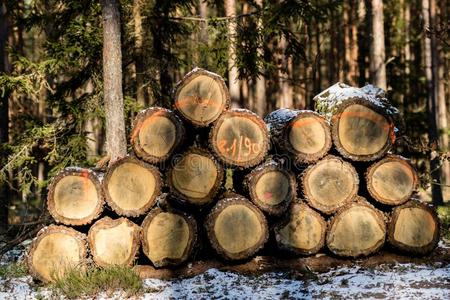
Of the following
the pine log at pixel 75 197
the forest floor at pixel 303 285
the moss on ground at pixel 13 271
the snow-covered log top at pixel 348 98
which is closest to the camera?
the forest floor at pixel 303 285

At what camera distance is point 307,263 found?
6551 mm

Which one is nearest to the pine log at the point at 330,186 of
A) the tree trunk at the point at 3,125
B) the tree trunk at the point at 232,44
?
the tree trunk at the point at 232,44

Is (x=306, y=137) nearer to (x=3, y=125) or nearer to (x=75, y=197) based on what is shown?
(x=75, y=197)

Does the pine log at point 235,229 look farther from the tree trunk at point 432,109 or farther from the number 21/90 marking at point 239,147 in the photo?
the tree trunk at point 432,109

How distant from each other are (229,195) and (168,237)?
100cm

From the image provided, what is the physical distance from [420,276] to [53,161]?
7229 mm

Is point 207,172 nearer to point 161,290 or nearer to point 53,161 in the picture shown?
point 161,290

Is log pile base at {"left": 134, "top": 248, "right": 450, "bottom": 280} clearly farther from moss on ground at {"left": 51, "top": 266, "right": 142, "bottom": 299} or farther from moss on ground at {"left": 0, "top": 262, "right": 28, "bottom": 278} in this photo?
moss on ground at {"left": 0, "top": 262, "right": 28, "bottom": 278}

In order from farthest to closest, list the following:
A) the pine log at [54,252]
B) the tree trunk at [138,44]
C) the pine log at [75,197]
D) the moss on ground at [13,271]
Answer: the tree trunk at [138,44], the moss on ground at [13,271], the pine log at [75,197], the pine log at [54,252]

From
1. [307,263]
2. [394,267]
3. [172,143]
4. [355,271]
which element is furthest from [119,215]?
[394,267]

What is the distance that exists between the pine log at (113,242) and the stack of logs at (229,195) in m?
0.01

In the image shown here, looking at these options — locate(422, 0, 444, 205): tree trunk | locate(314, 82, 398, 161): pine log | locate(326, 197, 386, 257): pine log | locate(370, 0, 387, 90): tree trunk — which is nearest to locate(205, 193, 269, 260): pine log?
locate(326, 197, 386, 257): pine log

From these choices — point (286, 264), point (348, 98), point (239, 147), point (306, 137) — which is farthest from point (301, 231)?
point (348, 98)

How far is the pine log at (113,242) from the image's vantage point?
6.48 meters
